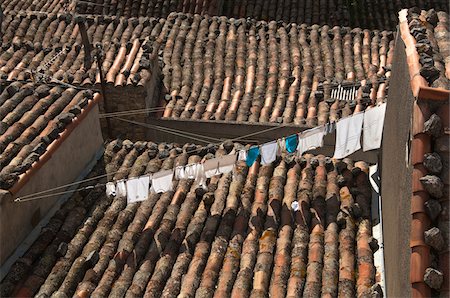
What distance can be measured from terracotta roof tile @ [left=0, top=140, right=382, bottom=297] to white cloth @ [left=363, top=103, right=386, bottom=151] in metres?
0.73

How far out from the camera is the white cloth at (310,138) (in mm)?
10195

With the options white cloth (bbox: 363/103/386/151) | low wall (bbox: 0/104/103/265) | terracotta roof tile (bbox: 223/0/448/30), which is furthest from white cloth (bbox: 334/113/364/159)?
terracotta roof tile (bbox: 223/0/448/30)

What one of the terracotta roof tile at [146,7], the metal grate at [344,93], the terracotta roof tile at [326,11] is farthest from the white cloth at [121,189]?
the terracotta roof tile at [326,11]

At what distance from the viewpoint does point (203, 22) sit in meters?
17.1

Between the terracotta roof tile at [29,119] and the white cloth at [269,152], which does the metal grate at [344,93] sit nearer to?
the white cloth at [269,152]

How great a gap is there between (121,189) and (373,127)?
4503 millimetres

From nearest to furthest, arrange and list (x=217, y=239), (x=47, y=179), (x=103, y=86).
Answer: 1. (x=217, y=239)
2. (x=47, y=179)
3. (x=103, y=86)

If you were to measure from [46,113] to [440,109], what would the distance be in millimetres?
7081

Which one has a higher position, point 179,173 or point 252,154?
point 252,154

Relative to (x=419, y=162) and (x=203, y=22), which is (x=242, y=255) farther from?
(x=203, y=22)

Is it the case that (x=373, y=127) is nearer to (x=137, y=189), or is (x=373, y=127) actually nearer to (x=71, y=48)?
(x=137, y=189)

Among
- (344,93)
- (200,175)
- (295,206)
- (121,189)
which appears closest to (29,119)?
(121,189)

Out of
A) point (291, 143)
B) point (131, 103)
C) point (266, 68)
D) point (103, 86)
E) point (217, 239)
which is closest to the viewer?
point (217, 239)

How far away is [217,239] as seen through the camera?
9.48 m
